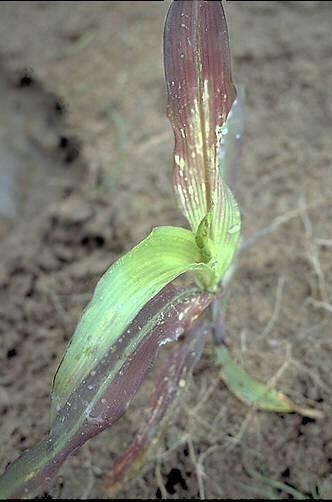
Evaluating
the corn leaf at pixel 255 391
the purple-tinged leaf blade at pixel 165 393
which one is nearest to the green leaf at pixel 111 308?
the purple-tinged leaf blade at pixel 165 393

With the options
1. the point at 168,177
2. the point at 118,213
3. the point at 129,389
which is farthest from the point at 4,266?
the point at 129,389

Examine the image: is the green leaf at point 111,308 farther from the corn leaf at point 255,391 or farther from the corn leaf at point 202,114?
the corn leaf at point 255,391

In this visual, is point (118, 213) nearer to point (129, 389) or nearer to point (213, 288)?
point (213, 288)

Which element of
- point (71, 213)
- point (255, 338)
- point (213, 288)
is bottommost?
point (255, 338)

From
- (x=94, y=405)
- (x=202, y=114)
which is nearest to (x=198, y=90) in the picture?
(x=202, y=114)

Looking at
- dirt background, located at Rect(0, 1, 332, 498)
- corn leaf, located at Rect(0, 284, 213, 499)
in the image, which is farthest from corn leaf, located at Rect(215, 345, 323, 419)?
corn leaf, located at Rect(0, 284, 213, 499)

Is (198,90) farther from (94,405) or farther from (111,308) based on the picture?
(94,405)

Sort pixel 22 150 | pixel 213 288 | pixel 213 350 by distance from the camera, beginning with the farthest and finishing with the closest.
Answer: pixel 22 150 → pixel 213 350 → pixel 213 288
